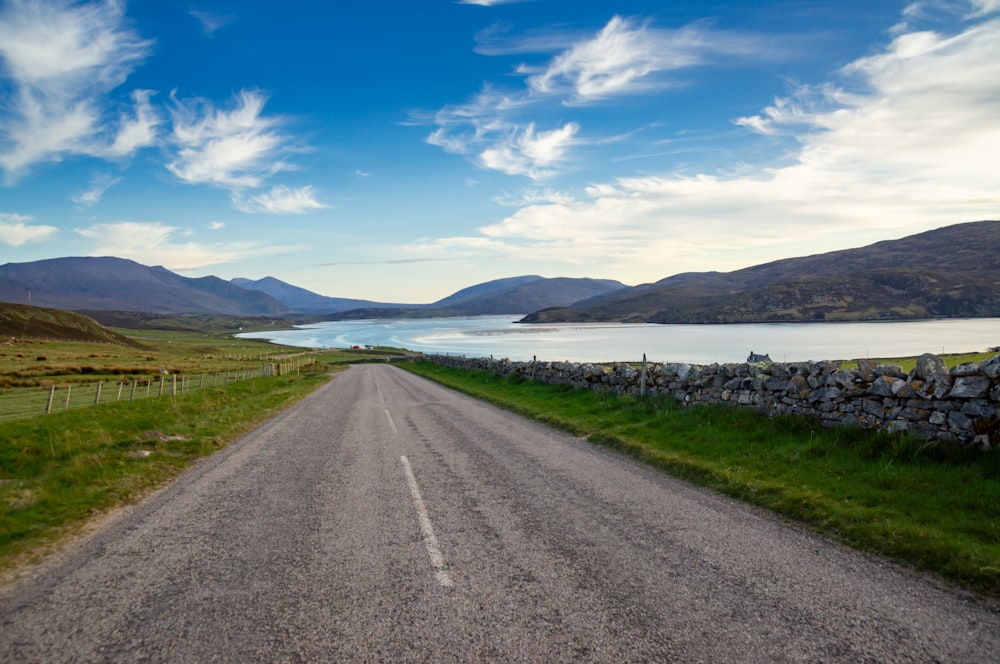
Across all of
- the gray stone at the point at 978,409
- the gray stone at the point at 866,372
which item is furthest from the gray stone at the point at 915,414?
the gray stone at the point at 866,372

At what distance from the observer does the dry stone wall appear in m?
8.07

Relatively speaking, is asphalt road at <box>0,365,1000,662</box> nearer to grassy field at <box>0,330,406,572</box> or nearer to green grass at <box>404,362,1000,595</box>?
green grass at <box>404,362,1000,595</box>

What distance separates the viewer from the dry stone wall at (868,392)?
8.07 m

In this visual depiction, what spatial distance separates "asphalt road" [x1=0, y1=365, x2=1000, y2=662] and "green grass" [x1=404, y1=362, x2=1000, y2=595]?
537 mm

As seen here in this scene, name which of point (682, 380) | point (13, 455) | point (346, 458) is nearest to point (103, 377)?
point (13, 455)

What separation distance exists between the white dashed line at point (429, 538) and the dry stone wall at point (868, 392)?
841 centimetres

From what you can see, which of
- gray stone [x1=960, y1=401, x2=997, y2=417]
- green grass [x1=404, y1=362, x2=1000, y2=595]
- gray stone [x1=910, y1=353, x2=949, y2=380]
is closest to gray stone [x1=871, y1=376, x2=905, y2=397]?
gray stone [x1=910, y1=353, x2=949, y2=380]

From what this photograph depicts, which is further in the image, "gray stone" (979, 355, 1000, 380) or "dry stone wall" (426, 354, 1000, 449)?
"dry stone wall" (426, 354, 1000, 449)

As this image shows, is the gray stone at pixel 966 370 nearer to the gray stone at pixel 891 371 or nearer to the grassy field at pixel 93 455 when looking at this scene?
the gray stone at pixel 891 371

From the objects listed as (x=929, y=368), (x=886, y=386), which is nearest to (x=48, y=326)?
(x=886, y=386)

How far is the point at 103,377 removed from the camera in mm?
46094

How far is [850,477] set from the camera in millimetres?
8320

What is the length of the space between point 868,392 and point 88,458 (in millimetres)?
16217

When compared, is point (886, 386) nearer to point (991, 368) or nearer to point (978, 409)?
point (978, 409)
